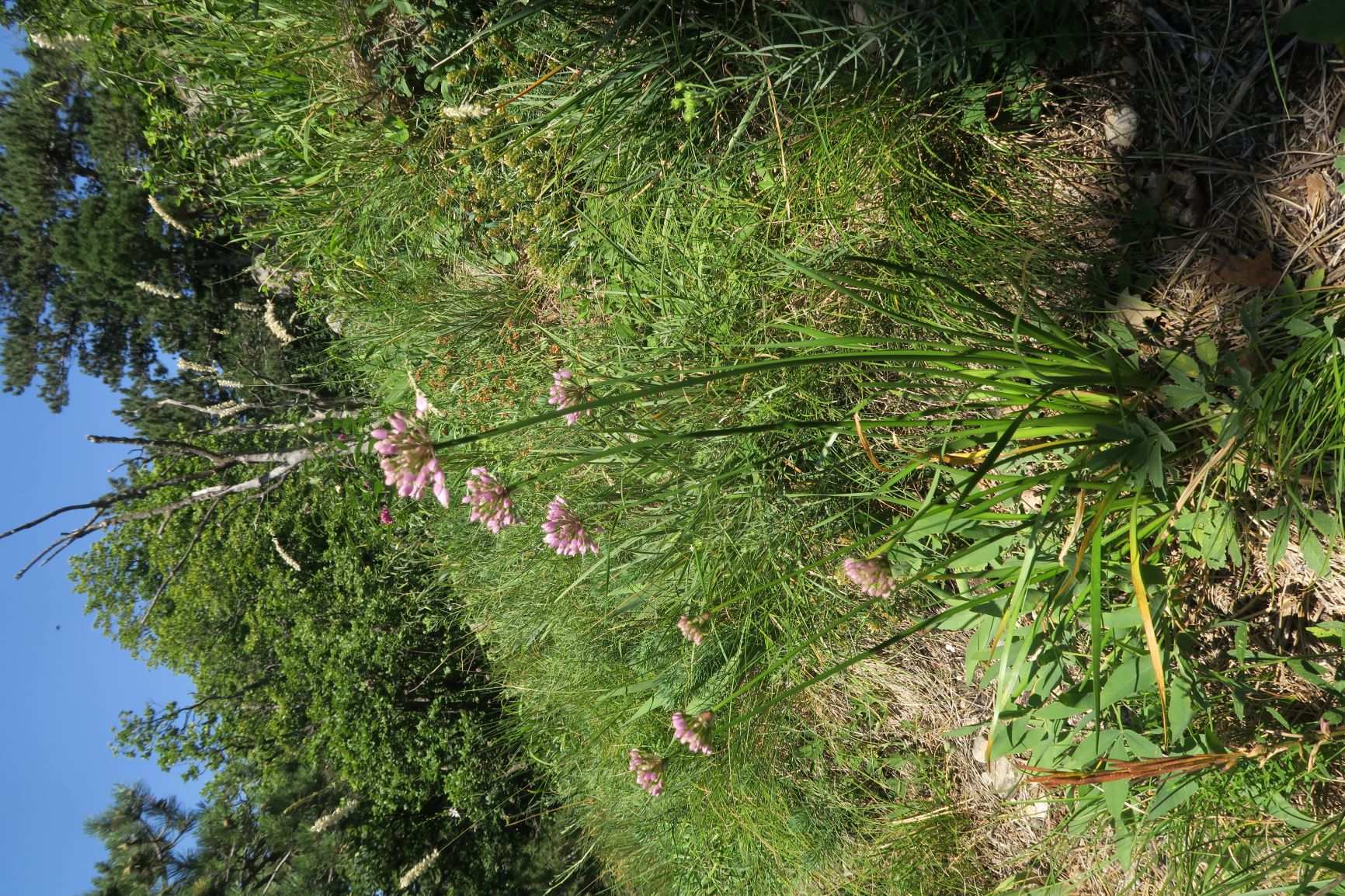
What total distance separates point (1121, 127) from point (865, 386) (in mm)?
928

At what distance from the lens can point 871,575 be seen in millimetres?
1676

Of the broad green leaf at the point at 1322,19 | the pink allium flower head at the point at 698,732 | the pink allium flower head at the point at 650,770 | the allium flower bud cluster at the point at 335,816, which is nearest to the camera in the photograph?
the broad green leaf at the point at 1322,19

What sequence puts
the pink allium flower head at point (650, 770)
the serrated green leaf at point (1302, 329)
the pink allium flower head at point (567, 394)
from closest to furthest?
the serrated green leaf at point (1302, 329) → the pink allium flower head at point (567, 394) → the pink allium flower head at point (650, 770)

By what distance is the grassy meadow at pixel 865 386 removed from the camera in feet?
5.44

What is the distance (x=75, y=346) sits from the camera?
32.4 ft

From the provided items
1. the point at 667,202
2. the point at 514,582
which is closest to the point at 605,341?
the point at 667,202

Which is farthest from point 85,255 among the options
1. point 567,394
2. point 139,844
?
point 567,394

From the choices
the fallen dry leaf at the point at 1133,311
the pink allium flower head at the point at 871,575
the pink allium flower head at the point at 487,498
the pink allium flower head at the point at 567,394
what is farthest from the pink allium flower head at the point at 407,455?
the fallen dry leaf at the point at 1133,311

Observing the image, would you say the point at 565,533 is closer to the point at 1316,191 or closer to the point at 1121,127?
the point at 1121,127

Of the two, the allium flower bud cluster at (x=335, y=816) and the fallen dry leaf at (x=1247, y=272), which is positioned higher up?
the fallen dry leaf at (x=1247, y=272)

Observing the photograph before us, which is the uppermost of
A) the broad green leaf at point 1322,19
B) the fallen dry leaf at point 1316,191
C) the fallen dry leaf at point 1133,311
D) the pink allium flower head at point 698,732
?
the broad green leaf at point 1322,19

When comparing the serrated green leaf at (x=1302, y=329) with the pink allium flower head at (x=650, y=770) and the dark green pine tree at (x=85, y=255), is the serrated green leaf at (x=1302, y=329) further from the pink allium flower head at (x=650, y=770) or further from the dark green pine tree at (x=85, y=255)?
the dark green pine tree at (x=85, y=255)

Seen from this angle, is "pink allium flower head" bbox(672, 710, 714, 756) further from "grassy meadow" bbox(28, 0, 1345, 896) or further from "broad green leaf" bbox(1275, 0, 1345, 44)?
"broad green leaf" bbox(1275, 0, 1345, 44)

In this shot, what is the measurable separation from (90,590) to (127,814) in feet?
12.3
